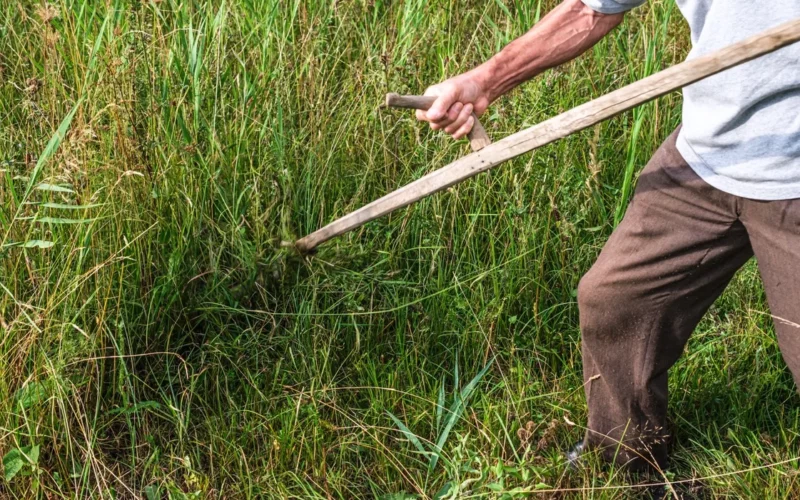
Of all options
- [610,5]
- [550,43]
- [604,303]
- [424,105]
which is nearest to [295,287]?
[424,105]

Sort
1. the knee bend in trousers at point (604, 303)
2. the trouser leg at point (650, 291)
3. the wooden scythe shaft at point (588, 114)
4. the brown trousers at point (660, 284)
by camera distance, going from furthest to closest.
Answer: the knee bend in trousers at point (604, 303) → the trouser leg at point (650, 291) → the brown trousers at point (660, 284) → the wooden scythe shaft at point (588, 114)

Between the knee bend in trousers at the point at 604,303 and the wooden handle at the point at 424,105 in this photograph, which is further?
the knee bend in trousers at the point at 604,303

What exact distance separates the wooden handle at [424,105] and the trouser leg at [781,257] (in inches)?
22.6

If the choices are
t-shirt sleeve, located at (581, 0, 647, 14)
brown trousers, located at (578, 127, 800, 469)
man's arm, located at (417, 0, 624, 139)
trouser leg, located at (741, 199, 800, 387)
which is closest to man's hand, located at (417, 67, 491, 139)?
man's arm, located at (417, 0, 624, 139)

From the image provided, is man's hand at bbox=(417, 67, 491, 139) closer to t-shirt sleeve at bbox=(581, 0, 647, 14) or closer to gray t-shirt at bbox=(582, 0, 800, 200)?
t-shirt sleeve at bbox=(581, 0, 647, 14)

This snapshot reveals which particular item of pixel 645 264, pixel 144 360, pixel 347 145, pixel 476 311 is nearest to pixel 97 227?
pixel 144 360

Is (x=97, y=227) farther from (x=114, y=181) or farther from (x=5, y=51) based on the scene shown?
(x=5, y=51)

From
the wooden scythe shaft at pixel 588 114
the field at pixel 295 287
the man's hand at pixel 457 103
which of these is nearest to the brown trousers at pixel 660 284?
the field at pixel 295 287

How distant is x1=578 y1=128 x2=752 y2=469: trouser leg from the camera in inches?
76.7

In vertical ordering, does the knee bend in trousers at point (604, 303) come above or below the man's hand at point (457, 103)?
below

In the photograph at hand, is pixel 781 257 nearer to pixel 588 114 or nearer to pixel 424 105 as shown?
pixel 588 114

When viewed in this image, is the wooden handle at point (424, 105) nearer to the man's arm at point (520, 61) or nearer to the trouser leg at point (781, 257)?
the man's arm at point (520, 61)

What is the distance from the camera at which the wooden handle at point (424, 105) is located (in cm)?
189

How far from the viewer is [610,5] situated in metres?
1.95
